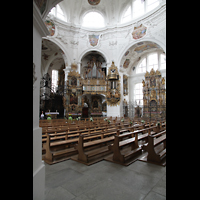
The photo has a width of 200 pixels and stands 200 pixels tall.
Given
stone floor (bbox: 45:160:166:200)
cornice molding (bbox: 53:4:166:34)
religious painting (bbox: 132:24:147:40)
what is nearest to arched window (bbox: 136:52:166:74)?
religious painting (bbox: 132:24:147:40)

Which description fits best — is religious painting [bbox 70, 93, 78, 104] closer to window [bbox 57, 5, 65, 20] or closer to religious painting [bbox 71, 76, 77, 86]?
religious painting [bbox 71, 76, 77, 86]

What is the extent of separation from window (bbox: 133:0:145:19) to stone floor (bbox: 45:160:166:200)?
1938cm

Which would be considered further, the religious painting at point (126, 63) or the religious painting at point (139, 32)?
the religious painting at point (126, 63)

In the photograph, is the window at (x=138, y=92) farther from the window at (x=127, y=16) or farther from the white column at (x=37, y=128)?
the white column at (x=37, y=128)

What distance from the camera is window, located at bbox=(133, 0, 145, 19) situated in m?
17.8

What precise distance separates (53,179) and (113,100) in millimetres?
15638

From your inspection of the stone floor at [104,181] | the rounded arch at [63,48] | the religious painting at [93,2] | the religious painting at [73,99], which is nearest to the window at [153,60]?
the religious painting at [93,2]

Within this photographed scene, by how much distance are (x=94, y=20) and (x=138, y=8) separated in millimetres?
5991

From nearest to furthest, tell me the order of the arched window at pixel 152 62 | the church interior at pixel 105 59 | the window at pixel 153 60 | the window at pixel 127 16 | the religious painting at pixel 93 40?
1. the church interior at pixel 105 59
2. the window at pixel 127 16
3. the religious painting at pixel 93 40
4. the arched window at pixel 152 62
5. the window at pixel 153 60

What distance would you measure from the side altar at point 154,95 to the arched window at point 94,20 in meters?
9.71

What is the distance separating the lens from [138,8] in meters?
18.2

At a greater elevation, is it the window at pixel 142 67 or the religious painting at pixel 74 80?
the window at pixel 142 67

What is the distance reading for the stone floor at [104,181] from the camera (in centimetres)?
221
